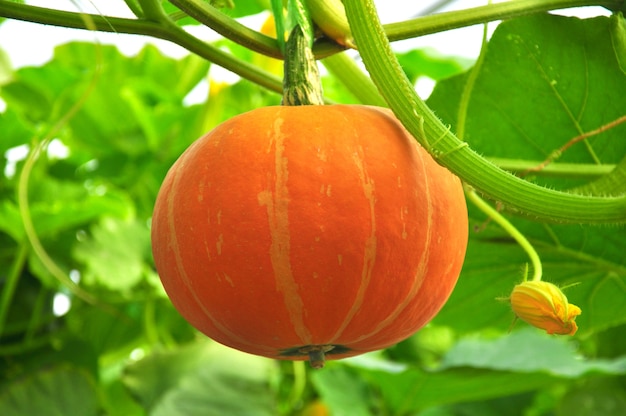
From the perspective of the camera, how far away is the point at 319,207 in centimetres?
51

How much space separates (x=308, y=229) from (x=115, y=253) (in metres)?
0.97

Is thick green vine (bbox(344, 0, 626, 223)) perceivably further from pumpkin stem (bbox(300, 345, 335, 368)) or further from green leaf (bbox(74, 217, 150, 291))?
green leaf (bbox(74, 217, 150, 291))

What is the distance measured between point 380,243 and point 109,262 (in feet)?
3.13

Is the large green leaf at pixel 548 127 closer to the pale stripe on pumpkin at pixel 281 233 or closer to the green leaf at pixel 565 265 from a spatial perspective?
the green leaf at pixel 565 265

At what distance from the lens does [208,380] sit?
1.29 meters

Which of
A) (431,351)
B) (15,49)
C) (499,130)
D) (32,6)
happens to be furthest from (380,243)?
(431,351)

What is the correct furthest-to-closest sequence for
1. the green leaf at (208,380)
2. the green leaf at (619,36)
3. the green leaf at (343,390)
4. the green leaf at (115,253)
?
the green leaf at (343,390) → the green leaf at (115,253) → the green leaf at (208,380) → the green leaf at (619,36)

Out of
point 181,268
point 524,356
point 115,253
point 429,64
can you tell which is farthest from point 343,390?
point 181,268

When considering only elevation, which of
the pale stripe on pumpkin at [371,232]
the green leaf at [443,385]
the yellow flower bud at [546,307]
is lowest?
the green leaf at [443,385]

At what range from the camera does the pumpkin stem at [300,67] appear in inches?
23.3

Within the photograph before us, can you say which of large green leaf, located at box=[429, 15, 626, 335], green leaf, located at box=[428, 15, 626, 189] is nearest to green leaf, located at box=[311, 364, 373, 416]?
large green leaf, located at box=[429, 15, 626, 335]

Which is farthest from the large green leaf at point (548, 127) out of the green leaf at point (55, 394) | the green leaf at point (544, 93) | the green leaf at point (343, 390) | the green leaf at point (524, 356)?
the green leaf at point (55, 394)

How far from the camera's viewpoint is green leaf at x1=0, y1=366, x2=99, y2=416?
4.17 feet

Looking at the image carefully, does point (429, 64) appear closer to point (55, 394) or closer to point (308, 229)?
point (55, 394)
